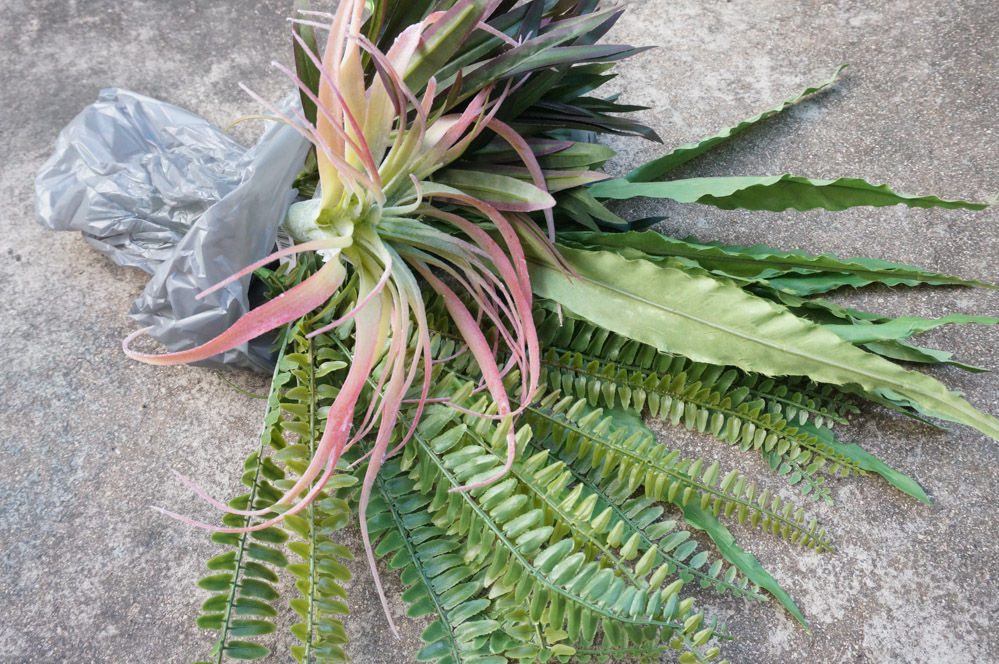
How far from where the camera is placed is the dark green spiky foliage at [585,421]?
587 millimetres

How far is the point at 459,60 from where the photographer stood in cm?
73

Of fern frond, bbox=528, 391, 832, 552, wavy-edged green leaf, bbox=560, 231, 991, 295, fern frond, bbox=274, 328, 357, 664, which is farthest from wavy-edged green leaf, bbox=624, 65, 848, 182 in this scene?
fern frond, bbox=274, 328, 357, 664

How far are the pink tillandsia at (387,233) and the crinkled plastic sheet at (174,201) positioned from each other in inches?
3.7

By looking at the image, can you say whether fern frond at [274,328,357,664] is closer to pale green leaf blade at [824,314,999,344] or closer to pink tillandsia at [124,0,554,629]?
pink tillandsia at [124,0,554,629]

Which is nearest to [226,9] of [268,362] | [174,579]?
[268,362]

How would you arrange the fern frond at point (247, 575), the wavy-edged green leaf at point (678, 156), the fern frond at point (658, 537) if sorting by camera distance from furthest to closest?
1. the wavy-edged green leaf at point (678, 156)
2. the fern frond at point (658, 537)
3. the fern frond at point (247, 575)

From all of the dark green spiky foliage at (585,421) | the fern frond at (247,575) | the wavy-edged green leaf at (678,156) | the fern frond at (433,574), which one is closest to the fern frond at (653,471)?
the dark green spiky foliage at (585,421)

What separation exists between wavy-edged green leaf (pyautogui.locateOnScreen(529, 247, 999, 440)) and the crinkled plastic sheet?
0.31 metres

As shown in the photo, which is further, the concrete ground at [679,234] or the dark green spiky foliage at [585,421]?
the concrete ground at [679,234]

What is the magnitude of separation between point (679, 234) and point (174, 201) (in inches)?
25.6

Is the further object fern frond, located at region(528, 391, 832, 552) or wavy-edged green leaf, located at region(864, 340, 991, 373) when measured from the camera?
wavy-edged green leaf, located at region(864, 340, 991, 373)

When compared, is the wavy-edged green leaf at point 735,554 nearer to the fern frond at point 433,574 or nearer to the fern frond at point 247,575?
the fern frond at point 433,574

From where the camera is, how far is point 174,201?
0.82 m

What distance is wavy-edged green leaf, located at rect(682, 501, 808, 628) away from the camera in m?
0.69
